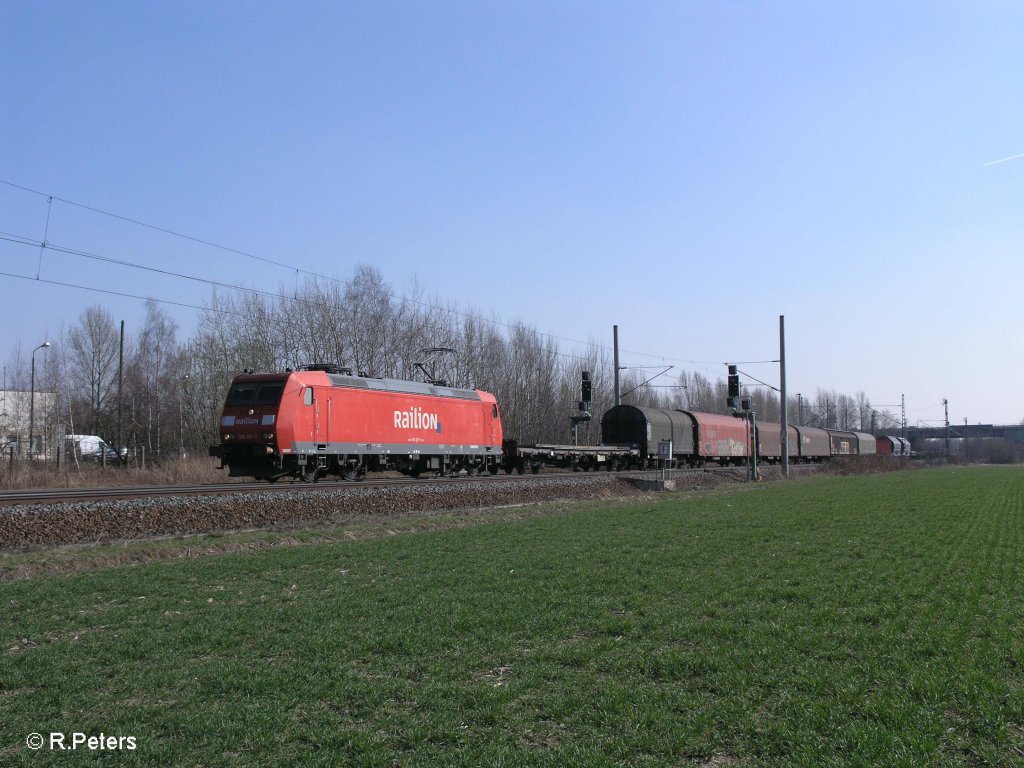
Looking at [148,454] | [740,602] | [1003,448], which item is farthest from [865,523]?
[1003,448]

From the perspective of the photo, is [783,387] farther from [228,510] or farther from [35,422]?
[35,422]

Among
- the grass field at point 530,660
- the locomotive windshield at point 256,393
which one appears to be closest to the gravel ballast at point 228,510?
the grass field at point 530,660

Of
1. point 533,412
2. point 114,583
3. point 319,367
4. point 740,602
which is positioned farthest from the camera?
point 533,412

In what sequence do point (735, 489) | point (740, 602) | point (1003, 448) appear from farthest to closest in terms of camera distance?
point (1003, 448) → point (735, 489) → point (740, 602)

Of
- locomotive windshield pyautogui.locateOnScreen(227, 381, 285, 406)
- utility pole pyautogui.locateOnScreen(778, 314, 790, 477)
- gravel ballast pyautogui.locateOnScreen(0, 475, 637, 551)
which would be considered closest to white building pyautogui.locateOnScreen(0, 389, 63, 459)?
locomotive windshield pyautogui.locateOnScreen(227, 381, 285, 406)

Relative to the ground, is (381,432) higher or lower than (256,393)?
lower

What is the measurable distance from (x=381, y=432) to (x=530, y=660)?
74.6 ft

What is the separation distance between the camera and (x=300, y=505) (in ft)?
65.2

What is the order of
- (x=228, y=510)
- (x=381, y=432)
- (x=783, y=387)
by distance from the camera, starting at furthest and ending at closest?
(x=783, y=387), (x=381, y=432), (x=228, y=510)

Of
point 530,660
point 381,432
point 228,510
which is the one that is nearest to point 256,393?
point 381,432

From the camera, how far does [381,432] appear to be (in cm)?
2930

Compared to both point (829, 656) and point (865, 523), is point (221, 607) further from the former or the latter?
point (865, 523)

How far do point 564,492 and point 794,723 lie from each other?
2386 centimetres

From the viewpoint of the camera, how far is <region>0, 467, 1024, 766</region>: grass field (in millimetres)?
5195
